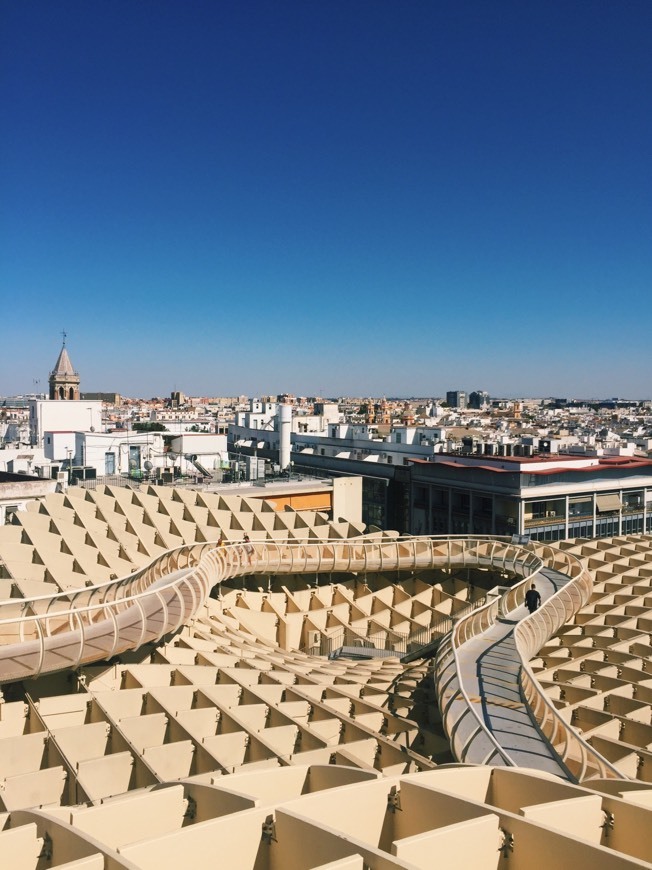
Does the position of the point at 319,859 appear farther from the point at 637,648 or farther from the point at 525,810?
the point at 637,648

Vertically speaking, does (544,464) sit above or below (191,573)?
above

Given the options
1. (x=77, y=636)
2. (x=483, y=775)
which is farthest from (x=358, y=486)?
(x=483, y=775)

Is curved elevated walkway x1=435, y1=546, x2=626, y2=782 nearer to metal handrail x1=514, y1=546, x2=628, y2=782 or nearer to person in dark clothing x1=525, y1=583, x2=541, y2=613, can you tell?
metal handrail x1=514, y1=546, x2=628, y2=782

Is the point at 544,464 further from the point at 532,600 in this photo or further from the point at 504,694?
the point at 504,694

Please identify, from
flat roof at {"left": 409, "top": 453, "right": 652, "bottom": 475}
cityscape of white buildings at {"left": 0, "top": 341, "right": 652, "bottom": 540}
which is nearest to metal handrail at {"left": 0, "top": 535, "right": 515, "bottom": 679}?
cityscape of white buildings at {"left": 0, "top": 341, "right": 652, "bottom": 540}

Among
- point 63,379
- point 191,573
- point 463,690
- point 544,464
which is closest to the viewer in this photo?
point 463,690

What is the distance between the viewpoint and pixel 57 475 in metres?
44.7

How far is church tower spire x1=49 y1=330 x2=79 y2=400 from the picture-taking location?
9194 cm

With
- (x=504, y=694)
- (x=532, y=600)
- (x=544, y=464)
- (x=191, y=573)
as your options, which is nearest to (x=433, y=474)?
(x=544, y=464)

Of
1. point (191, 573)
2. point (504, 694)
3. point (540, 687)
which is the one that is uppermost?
point (191, 573)

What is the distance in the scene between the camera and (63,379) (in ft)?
302

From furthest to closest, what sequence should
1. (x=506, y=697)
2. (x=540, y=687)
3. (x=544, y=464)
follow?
(x=544, y=464) < (x=506, y=697) < (x=540, y=687)

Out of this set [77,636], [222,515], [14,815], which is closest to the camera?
[14,815]

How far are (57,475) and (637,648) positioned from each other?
3656 cm
